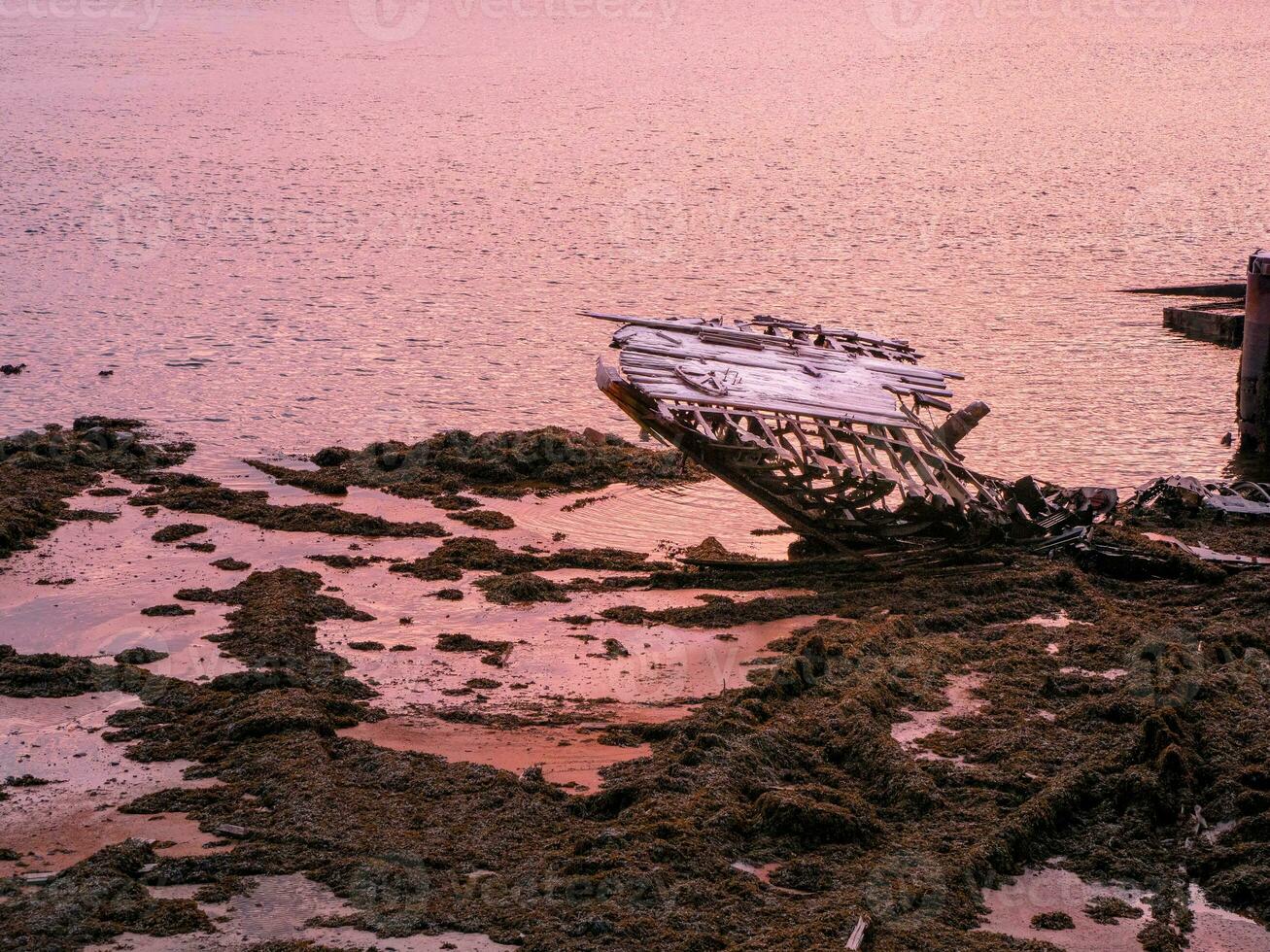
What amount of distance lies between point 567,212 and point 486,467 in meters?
24.8

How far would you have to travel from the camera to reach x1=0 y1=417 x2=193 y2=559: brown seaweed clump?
19109 mm

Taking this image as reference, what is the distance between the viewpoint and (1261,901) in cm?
1115

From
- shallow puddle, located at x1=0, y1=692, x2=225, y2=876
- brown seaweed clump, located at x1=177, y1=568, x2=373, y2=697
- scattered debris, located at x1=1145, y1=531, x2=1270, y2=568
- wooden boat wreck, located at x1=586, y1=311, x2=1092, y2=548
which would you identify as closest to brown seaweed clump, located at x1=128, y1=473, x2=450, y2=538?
brown seaweed clump, located at x1=177, y1=568, x2=373, y2=697

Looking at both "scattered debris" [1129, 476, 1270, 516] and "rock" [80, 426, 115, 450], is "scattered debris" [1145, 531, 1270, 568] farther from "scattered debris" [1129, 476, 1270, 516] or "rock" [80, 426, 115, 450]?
"rock" [80, 426, 115, 450]

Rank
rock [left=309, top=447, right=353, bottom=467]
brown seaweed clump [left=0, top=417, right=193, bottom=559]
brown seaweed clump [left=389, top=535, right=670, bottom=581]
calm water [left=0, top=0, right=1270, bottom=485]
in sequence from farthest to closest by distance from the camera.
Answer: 1. calm water [left=0, top=0, right=1270, bottom=485]
2. rock [left=309, top=447, right=353, bottom=467]
3. brown seaweed clump [left=0, top=417, right=193, bottom=559]
4. brown seaweed clump [left=389, top=535, right=670, bottom=581]

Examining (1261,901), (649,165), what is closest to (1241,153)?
(649,165)

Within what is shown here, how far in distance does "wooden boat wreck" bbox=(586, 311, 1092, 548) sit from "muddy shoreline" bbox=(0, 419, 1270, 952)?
0.67 m

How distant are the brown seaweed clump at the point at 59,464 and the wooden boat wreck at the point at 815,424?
7564 mm

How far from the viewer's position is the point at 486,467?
2230cm

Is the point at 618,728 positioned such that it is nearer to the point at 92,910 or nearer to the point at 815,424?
the point at 92,910

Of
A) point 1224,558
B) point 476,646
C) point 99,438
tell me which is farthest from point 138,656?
point 1224,558

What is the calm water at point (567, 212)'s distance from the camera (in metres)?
28.3

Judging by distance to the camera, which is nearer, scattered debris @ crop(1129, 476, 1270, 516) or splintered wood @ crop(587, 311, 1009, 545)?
splintered wood @ crop(587, 311, 1009, 545)

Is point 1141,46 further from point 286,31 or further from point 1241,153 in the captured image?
point 286,31
